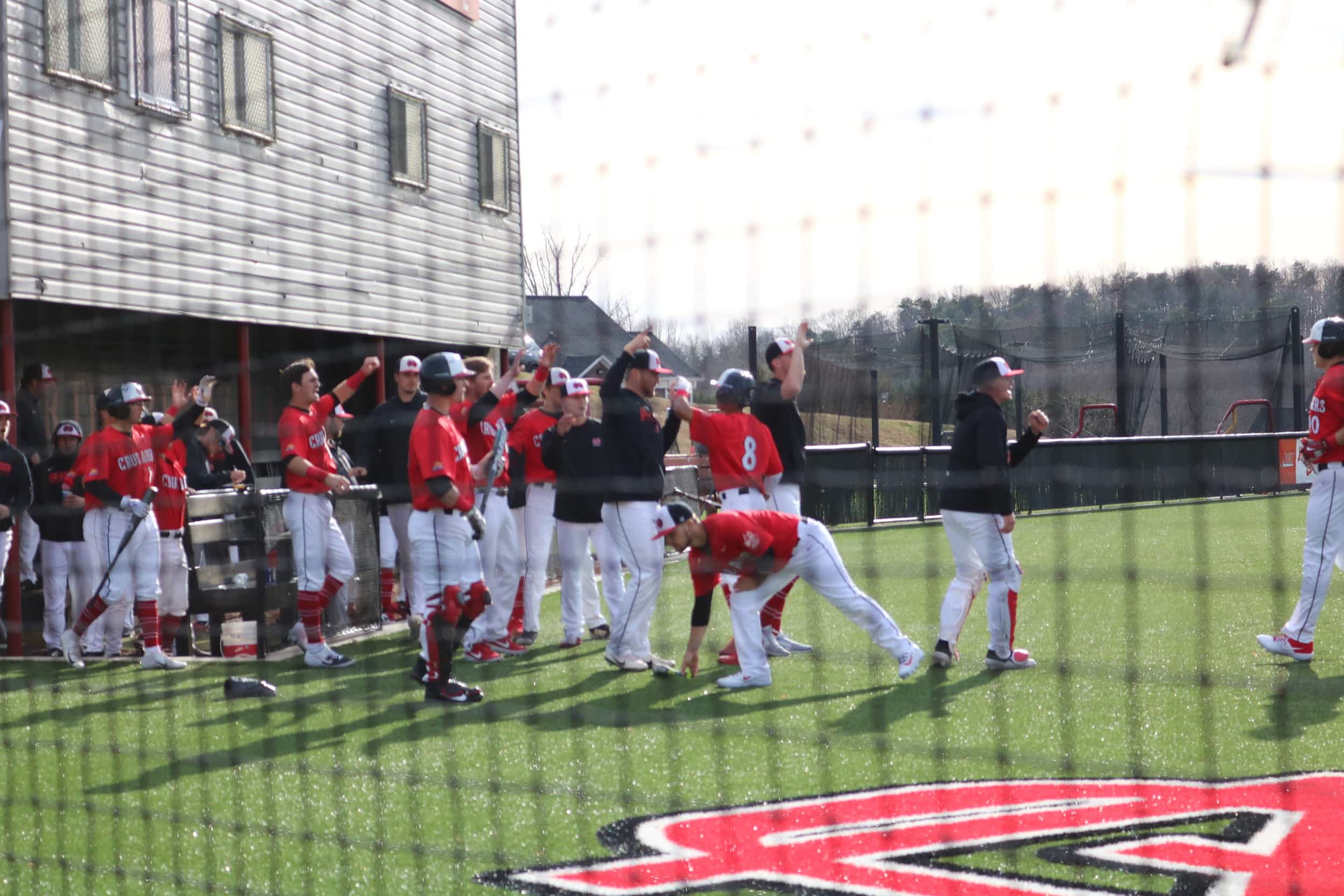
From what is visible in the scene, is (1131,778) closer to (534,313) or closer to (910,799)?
(910,799)

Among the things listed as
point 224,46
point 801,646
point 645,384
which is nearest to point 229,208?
point 224,46

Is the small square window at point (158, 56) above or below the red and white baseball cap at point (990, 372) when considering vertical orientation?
above

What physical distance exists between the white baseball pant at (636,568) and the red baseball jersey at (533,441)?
77 centimetres

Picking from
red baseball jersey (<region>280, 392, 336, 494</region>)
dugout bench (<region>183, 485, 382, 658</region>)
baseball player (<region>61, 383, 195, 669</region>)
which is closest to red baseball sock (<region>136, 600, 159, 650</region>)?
baseball player (<region>61, 383, 195, 669</region>)

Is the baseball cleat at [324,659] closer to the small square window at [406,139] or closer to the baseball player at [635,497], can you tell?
the baseball player at [635,497]

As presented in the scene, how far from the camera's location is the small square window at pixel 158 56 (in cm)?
885

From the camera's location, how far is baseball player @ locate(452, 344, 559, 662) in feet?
25.1

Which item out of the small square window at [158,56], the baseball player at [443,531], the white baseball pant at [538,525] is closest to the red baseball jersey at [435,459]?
the baseball player at [443,531]

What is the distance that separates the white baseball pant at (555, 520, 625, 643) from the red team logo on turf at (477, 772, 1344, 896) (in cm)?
333

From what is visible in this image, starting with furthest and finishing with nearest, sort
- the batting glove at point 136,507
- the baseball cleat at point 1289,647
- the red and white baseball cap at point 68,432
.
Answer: the red and white baseball cap at point 68,432 → the batting glove at point 136,507 → the baseball cleat at point 1289,647

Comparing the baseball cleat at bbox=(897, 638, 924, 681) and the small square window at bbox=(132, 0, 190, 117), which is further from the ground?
the small square window at bbox=(132, 0, 190, 117)

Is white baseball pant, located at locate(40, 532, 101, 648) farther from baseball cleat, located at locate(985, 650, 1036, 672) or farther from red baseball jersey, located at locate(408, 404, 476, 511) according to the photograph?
baseball cleat, located at locate(985, 650, 1036, 672)

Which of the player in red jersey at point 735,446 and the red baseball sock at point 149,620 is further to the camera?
the red baseball sock at point 149,620

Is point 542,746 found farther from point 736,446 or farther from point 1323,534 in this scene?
point 1323,534
